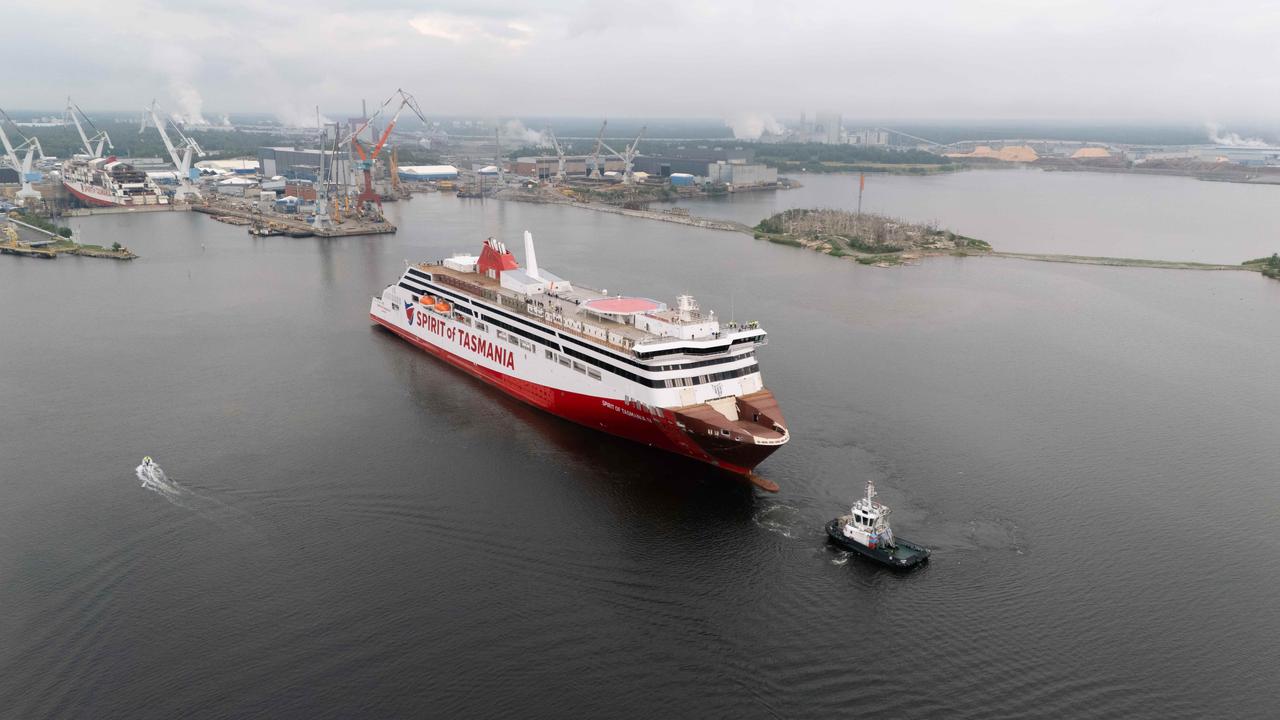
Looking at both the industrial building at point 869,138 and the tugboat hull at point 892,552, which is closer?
the tugboat hull at point 892,552

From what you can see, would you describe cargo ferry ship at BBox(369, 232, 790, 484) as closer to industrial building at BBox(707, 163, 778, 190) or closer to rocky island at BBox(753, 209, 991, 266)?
rocky island at BBox(753, 209, 991, 266)

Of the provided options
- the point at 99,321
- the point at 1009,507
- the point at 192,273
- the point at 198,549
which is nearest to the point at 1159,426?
the point at 1009,507

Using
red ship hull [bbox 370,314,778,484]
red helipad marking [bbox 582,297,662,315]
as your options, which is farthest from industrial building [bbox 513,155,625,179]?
red helipad marking [bbox 582,297,662,315]

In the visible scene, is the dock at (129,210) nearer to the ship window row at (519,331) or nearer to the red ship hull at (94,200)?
the red ship hull at (94,200)

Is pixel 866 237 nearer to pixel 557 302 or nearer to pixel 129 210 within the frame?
pixel 557 302

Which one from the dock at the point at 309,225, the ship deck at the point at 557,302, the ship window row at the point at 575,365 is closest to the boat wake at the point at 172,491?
the ship window row at the point at 575,365

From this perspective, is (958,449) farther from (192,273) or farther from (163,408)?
(192,273)
